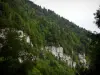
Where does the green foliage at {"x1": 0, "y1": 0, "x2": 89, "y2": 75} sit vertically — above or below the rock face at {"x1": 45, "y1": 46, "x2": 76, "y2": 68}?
above

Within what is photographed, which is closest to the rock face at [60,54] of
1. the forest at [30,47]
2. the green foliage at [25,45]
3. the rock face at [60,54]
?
the rock face at [60,54]

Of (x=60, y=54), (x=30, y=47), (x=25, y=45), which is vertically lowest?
(x=60, y=54)

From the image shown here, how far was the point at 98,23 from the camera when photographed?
2272 cm

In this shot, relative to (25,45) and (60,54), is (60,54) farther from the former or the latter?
(25,45)

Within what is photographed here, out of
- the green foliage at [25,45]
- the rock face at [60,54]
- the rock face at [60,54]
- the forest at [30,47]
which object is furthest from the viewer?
the rock face at [60,54]

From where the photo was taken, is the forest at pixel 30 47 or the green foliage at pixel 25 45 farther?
the green foliage at pixel 25 45

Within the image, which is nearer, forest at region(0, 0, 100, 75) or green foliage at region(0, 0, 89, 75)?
forest at region(0, 0, 100, 75)

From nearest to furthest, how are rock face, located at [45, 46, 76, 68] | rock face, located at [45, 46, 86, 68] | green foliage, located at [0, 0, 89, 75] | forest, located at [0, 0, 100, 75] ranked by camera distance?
1. forest, located at [0, 0, 100, 75]
2. green foliage, located at [0, 0, 89, 75]
3. rock face, located at [45, 46, 86, 68]
4. rock face, located at [45, 46, 76, 68]

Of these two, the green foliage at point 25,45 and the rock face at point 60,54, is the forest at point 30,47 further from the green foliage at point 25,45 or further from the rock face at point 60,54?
the rock face at point 60,54

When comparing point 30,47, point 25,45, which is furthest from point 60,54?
point 25,45

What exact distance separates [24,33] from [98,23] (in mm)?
62570

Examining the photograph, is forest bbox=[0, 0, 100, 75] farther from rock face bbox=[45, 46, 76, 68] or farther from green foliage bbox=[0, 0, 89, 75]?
rock face bbox=[45, 46, 76, 68]

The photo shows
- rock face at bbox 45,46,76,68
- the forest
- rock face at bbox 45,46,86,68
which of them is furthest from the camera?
rock face at bbox 45,46,76,68

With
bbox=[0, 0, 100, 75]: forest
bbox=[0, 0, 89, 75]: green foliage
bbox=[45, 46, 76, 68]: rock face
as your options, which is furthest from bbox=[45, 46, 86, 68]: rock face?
bbox=[0, 0, 89, 75]: green foliage
